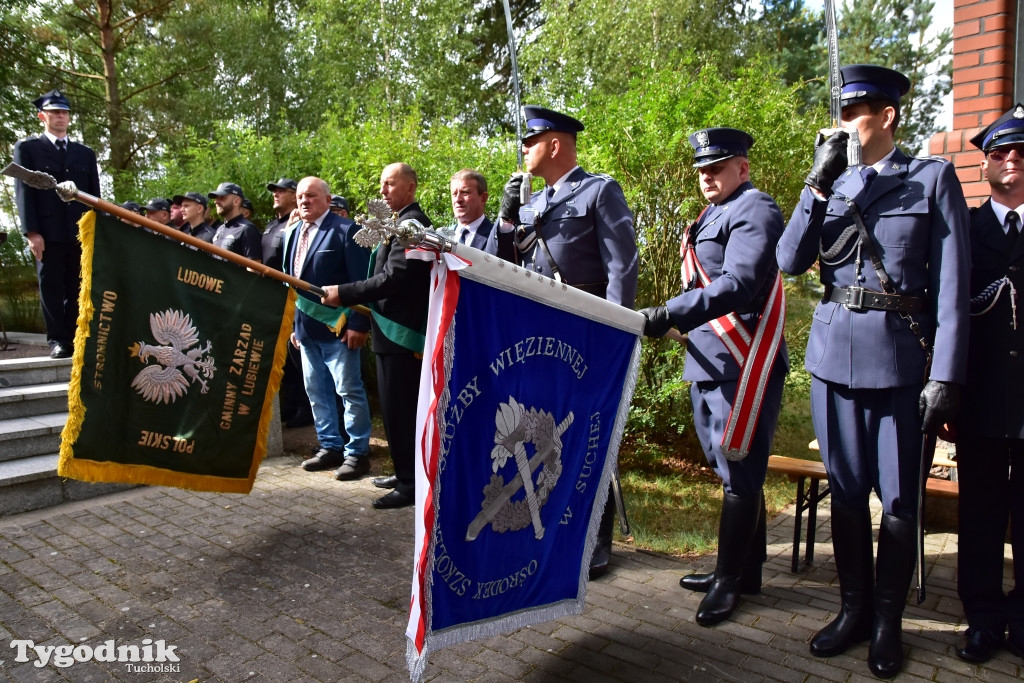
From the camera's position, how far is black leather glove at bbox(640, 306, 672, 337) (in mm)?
3217

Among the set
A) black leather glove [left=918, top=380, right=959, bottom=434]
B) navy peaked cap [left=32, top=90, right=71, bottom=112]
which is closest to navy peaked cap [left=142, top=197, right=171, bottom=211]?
navy peaked cap [left=32, top=90, right=71, bottom=112]

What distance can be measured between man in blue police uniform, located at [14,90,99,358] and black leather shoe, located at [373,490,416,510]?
3.77 m

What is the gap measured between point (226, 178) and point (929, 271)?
30.0 feet

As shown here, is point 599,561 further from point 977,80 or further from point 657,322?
point 977,80

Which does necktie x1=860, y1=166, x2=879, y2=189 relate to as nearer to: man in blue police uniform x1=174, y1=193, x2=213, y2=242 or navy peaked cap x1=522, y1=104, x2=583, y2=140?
navy peaked cap x1=522, y1=104, x2=583, y2=140

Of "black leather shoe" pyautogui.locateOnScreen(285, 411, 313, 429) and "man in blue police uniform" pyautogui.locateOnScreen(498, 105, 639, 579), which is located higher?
"man in blue police uniform" pyautogui.locateOnScreen(498, 105, 639, 579)

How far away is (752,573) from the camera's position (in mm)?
3766

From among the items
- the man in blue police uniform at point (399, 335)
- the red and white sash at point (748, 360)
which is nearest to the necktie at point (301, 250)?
the man in blue police uniform at point (399, 335)

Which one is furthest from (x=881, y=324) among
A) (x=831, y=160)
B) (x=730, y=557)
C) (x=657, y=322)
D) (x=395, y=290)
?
(x=395, y=290)

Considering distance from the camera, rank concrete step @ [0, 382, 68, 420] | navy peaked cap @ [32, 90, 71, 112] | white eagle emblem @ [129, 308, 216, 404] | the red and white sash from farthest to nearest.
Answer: navy peaked cap @ [32, 90, 71, 112] → concrete step @ [0, 382, 68, 420] → white eagle emblem @ [129, 308, 216, 404] → the red and white sash

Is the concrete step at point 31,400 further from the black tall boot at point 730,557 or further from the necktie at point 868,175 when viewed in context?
the necktie at point 868,175

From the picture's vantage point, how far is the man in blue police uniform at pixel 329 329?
5801mm

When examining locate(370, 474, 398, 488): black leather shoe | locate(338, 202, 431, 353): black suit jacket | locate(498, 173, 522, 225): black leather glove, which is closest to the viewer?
locate(498, 173, 522, 225): black leather glove

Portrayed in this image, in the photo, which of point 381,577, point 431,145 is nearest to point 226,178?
point 431,145
